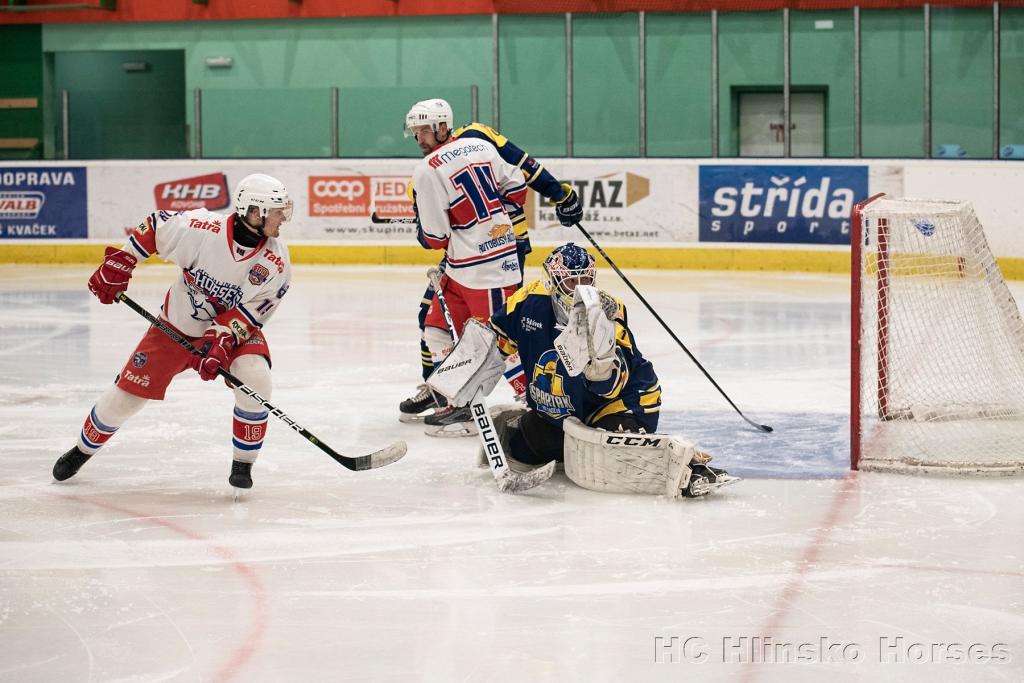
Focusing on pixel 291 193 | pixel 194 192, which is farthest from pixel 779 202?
pixel 194 192

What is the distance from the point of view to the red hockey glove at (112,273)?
445 cm

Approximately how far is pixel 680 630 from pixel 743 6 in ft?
38.0

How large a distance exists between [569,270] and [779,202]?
313 inches

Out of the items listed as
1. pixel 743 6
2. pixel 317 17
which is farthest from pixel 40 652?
pixel 317 17

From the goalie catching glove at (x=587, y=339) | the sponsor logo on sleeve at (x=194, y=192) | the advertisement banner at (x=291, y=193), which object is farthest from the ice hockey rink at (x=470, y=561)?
the sponsor logo on sleeve at (x=194, y=192)

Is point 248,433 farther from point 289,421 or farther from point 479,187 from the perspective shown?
point 479,187

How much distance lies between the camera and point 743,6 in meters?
14.0

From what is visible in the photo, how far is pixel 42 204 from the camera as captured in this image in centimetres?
1329

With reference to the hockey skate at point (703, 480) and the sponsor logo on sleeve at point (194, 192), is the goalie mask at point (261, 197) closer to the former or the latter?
the hockey skate at point (703, 480)

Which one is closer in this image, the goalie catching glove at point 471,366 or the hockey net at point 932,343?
the goalie catching glove at point 471,366

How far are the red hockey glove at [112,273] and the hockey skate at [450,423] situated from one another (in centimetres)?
150

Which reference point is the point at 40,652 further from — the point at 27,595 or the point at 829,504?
the point at 829,504

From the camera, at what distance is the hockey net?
5.02m

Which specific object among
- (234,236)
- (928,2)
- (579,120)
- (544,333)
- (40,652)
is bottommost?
(40,652)
